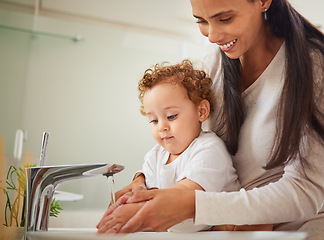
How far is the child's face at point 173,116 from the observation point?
0.91 metres

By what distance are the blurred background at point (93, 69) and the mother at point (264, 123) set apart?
1.65 metres

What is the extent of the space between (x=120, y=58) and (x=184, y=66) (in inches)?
74.1

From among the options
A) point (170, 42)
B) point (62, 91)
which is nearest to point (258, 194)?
point (62, 91)

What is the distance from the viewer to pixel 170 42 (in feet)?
9.51

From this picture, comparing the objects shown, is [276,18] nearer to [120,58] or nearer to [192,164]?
[192,164]

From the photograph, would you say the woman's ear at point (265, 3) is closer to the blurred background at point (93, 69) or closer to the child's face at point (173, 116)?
the child's face at point (173, 116)

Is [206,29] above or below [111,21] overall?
below

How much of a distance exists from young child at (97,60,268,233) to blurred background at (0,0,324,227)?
Answer: 1.54 m

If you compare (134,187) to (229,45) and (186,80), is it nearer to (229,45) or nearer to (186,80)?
(186,80)

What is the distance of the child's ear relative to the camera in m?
0.95

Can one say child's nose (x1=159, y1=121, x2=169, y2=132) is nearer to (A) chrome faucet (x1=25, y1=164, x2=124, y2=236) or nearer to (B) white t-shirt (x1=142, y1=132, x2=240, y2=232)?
(B) white t-shirt (x1=142, y1=132, x2=240, y2=232)

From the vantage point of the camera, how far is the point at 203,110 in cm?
96

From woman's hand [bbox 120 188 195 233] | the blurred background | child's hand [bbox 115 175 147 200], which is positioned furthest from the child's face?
the blurred background

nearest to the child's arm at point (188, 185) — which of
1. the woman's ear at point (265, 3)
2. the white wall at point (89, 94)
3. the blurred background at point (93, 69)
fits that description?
the woman's ear at point (265, 3)
